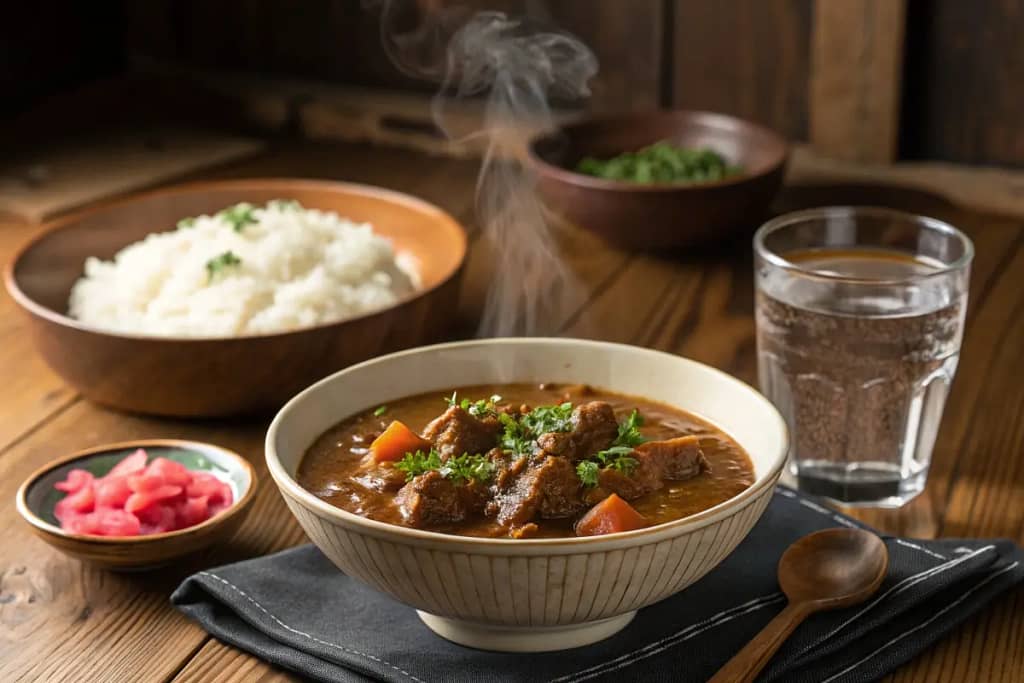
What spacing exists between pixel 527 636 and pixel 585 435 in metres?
0.26

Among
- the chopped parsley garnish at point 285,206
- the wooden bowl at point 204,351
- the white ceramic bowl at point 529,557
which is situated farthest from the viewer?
the chopped parsley garnish at point 285,206

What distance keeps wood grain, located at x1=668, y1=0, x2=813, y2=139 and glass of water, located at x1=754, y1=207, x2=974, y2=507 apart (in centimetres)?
161

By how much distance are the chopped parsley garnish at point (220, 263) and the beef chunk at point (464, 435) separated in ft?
3.29

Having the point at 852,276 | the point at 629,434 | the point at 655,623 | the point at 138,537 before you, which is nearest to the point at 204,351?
the point at 138,537

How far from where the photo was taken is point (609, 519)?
1543 mm

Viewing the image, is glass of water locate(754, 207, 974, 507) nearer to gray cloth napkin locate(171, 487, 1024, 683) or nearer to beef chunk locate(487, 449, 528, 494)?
gray cloth napkin locate(171, 487, 1024, 683)

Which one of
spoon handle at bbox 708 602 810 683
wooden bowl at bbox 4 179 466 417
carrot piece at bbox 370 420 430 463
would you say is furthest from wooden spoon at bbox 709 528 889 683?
wooden bowl at bbox 4 179 466 417

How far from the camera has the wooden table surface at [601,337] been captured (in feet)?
5.55

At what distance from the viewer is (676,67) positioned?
3.88 m

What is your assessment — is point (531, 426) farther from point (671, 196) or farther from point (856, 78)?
point (856, 78)

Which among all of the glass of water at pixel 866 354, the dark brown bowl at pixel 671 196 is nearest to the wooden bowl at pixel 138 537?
the glass of water at pixel 866 354

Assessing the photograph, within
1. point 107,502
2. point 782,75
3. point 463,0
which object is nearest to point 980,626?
point 107,502

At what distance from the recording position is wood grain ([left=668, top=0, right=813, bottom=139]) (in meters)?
3.66

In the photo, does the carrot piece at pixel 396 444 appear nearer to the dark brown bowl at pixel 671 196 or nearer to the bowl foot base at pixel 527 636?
the bowl foot base at pixel 527 636
